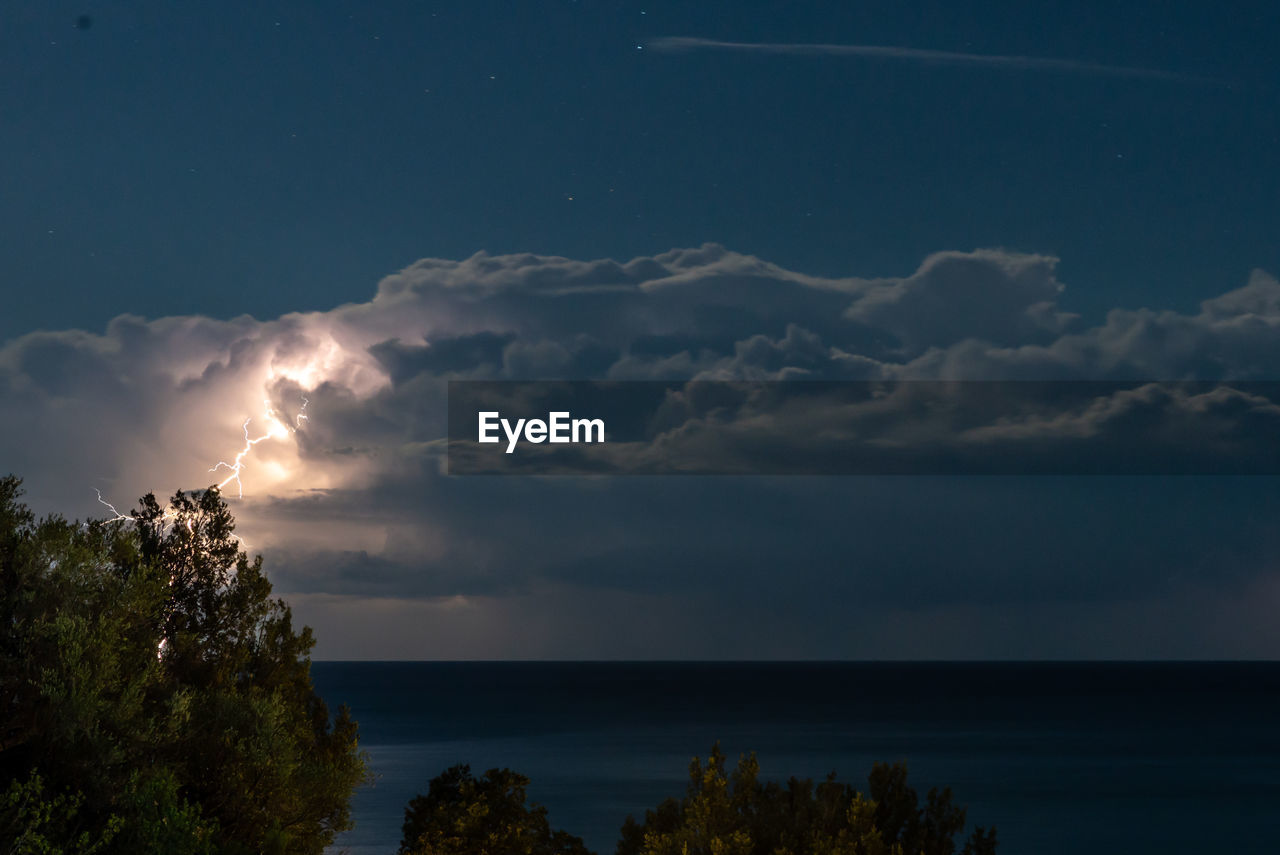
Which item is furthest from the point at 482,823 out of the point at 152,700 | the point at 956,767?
the point at 956,767

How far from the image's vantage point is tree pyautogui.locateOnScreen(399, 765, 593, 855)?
2567 cm

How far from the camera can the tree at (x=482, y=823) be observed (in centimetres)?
2567

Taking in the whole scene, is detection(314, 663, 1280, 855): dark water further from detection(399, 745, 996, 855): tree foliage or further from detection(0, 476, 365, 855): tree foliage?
detection(0, 476, 365, 855): tree foliage

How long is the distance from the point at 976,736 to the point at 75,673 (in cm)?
17274

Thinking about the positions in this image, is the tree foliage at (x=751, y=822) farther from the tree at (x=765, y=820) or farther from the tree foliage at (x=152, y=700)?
the tree foliage at (x=152, y=700)

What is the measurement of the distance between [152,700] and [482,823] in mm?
8884

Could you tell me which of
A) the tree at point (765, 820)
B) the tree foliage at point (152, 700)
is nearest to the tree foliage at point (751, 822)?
the tree at point (765, 820)

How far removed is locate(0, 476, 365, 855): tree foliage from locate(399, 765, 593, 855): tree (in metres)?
2.38

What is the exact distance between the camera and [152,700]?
19297 mm

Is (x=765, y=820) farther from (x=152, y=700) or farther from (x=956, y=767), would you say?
(x=956, y=767)

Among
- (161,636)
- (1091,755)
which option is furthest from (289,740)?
(1091,755)

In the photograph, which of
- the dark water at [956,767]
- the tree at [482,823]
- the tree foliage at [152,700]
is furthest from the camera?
the dark water at [956,767]

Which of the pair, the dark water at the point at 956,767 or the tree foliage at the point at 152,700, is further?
the dark water at the point at 956,767

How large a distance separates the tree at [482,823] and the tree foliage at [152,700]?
2.38m
